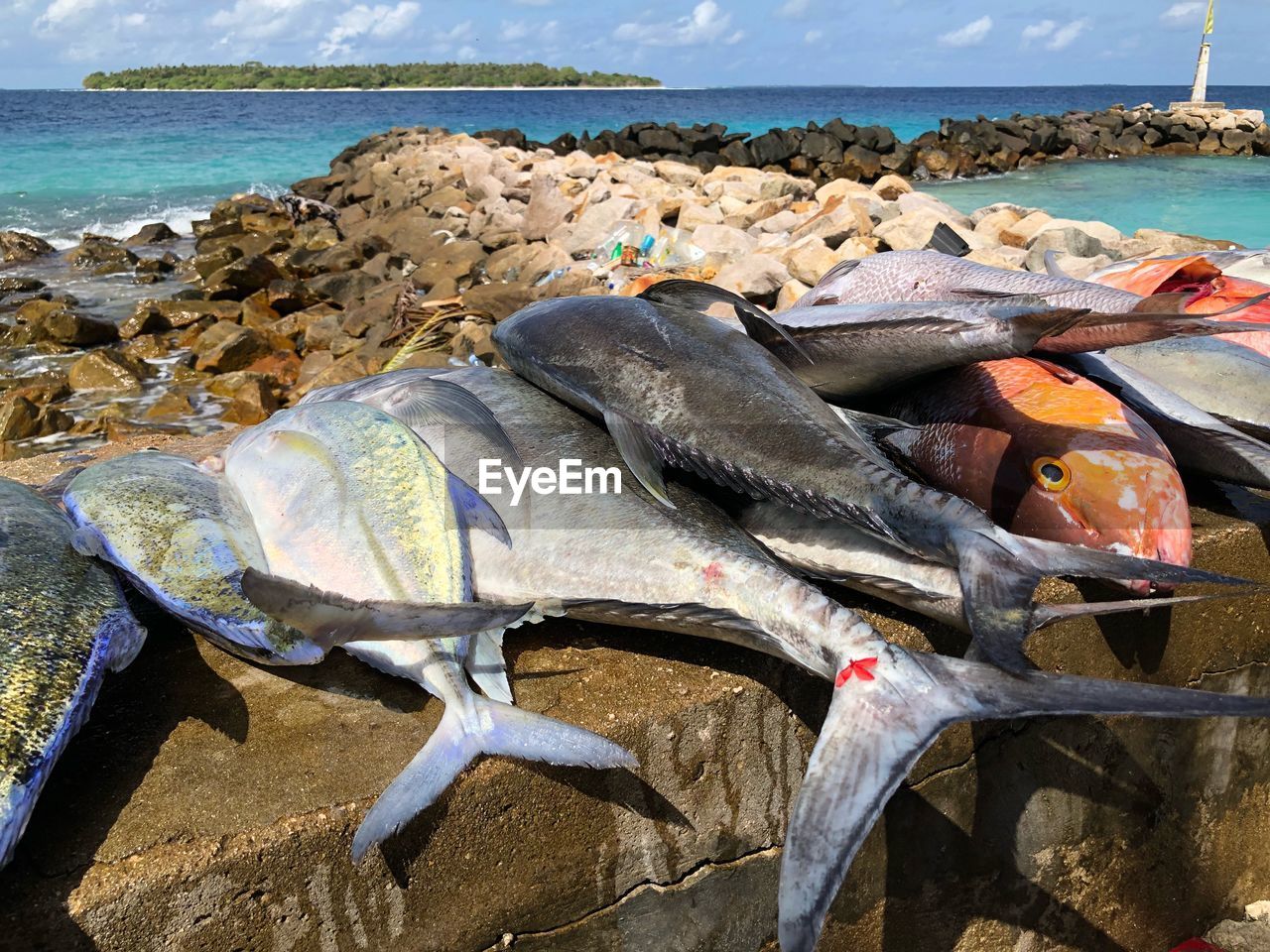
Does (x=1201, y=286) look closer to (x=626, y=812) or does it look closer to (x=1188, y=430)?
(x=1188, y=430)

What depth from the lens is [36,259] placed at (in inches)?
638

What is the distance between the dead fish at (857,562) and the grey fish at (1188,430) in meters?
0.62

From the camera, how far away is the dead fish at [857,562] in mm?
1842

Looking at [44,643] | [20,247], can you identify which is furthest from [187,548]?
[20,247]

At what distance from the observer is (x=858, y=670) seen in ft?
5.15

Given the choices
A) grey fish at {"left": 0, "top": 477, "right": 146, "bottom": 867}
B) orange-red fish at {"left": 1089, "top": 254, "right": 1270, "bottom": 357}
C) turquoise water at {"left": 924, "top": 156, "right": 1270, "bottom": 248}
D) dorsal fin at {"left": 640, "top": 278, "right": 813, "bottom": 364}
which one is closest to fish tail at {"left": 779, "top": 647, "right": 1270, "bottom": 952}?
dorsal fin at {"left": 640, "top": 278, "right": 813, "bottom": 364}

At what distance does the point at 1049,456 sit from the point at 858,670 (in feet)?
2.75

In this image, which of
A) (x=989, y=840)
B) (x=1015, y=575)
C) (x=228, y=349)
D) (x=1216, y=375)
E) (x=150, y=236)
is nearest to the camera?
(x=1015, y=575)

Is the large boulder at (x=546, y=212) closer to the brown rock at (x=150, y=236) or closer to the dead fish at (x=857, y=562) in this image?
the brown rock at (x=150, y=236)

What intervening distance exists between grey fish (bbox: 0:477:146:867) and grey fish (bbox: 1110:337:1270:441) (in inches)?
103

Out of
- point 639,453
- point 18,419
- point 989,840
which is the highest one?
point 639,453

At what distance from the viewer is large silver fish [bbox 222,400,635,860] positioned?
5.21 feet

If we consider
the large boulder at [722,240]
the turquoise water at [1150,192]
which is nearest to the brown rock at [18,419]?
the large boulder at [722,240]

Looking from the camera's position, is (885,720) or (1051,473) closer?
(885,720)
